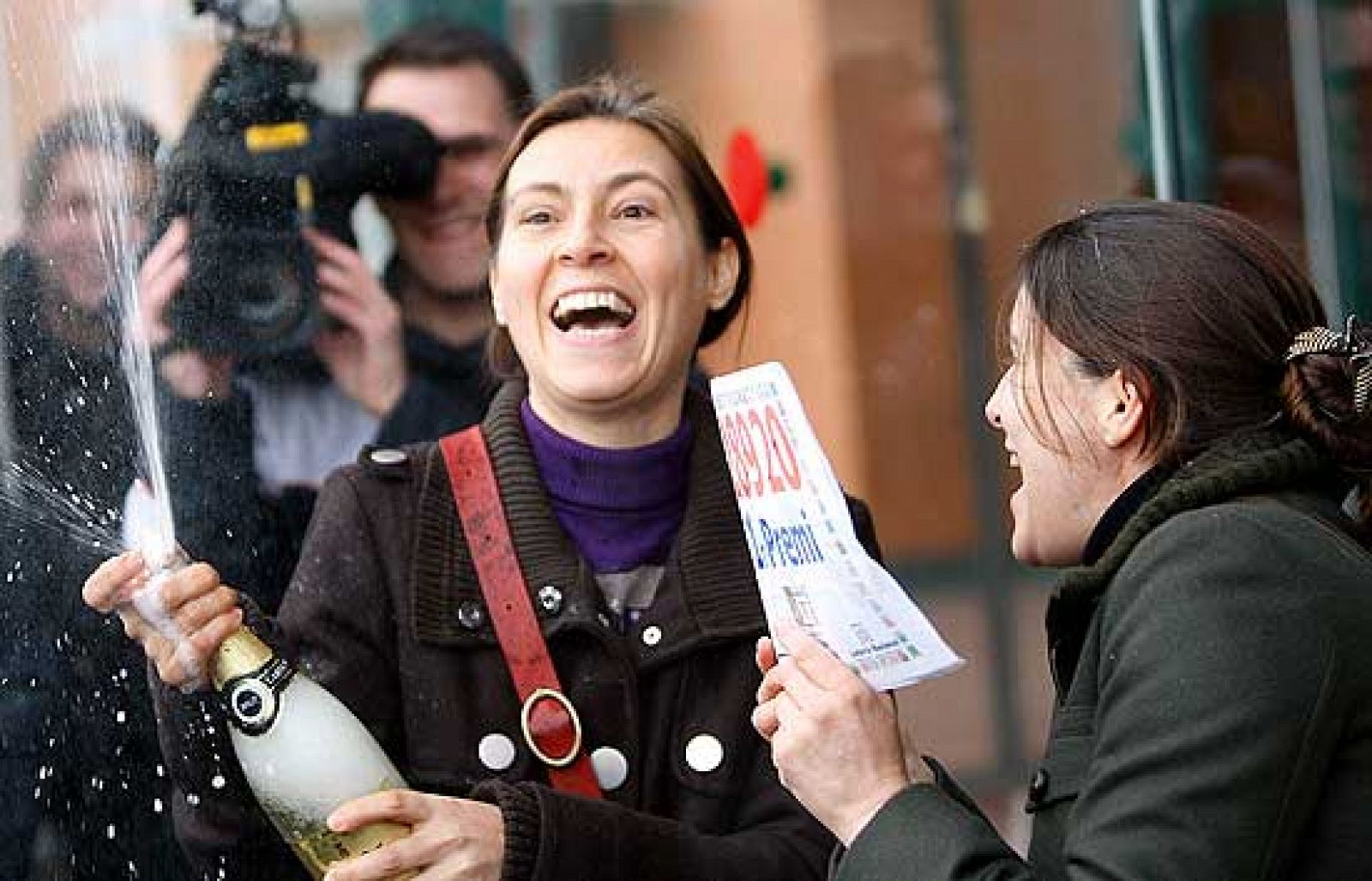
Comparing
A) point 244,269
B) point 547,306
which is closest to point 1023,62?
point 244,269

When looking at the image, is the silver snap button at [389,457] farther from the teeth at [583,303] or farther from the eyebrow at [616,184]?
the eyebrow at [616,184]

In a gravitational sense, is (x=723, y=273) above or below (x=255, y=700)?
above

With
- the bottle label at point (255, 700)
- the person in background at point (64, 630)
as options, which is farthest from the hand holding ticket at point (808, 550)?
the person in background at point (64, 630)

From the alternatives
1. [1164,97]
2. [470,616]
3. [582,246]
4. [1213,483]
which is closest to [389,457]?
[470,616]

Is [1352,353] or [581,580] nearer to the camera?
[1352,353]

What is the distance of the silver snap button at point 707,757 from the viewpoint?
3.09 meters

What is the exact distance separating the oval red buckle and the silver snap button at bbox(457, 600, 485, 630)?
107 millimetres

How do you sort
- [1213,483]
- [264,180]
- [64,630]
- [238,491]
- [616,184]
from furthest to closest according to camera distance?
[264,180]
[238,491]
[616,184]
[64,630]
[1213,483]

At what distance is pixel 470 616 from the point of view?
310 centimetres

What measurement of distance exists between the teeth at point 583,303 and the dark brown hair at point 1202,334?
2.63 feet

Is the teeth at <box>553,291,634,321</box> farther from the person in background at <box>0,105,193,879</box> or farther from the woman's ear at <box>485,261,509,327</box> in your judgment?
the person in background at <box>0,105,193,879</box>

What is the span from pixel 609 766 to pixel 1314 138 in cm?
264

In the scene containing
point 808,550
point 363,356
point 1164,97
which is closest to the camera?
point 808,550

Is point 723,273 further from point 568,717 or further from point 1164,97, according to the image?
point 1164,97
